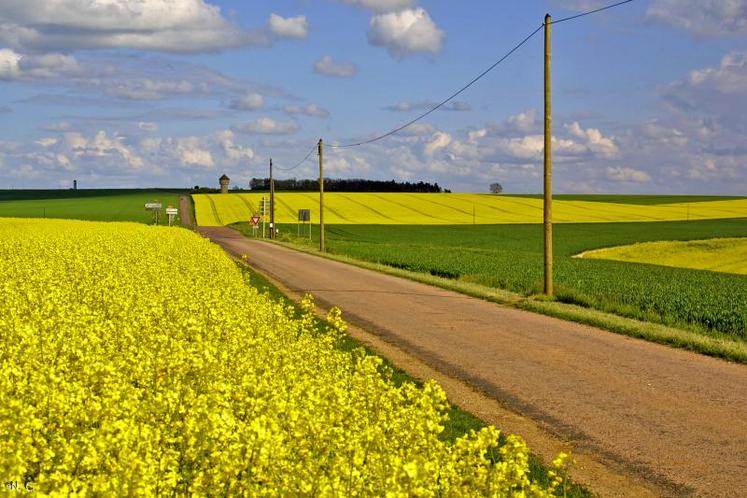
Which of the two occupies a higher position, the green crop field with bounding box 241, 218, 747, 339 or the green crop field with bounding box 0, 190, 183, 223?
Answer: the green crop field with bounding box 0, 190, 183, 223

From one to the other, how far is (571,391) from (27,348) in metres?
7.16

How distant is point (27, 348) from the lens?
930 cm

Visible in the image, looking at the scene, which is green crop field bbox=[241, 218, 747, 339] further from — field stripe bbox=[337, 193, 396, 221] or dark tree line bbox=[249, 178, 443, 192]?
dark tree line bbox=[249, 178, 443, 192]

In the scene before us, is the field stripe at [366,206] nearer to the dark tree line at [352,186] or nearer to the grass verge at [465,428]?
the dark tree line at [352,186]

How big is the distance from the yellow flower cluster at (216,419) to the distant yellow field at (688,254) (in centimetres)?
4902

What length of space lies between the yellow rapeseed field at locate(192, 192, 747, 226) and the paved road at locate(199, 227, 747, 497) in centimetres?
7934

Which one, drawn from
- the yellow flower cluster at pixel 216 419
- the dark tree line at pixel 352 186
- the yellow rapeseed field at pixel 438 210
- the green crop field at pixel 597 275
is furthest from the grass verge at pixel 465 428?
the dark tree line at pixel 352 186

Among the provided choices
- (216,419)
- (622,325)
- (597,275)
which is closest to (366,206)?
(597,275)

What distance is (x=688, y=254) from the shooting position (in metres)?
63.2

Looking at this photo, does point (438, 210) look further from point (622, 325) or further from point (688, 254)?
point (622, 325)

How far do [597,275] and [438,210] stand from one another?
278ft

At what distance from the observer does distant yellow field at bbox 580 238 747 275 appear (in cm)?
5756

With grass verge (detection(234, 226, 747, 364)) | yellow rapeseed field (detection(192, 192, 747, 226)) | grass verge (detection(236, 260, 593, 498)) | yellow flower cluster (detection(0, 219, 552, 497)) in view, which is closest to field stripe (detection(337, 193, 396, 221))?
yellow rapeseed field (detection(192, 192, 747, 226))

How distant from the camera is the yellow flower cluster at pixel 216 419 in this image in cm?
511
